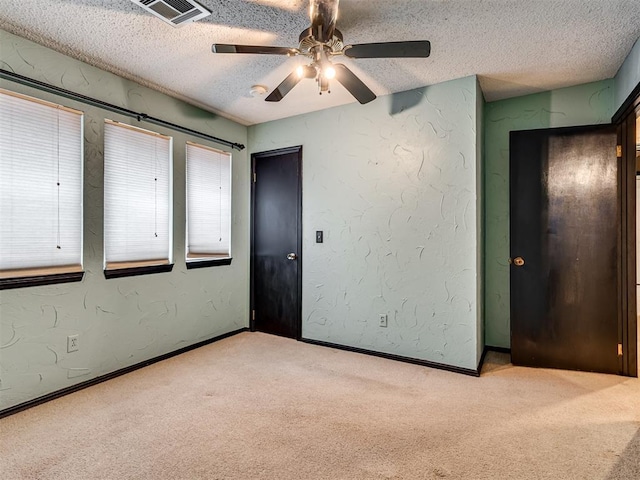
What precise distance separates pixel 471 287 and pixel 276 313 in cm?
219

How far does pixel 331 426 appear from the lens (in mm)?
2170

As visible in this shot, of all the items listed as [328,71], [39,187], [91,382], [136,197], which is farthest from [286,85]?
[91,382]

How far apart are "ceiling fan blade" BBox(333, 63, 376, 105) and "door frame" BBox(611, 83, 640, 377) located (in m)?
2.18

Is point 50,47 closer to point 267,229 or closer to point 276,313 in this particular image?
Result: point 267,229

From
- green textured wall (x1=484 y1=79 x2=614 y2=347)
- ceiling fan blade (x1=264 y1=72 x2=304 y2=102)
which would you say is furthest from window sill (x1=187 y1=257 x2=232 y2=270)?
green textured wall (x1=484 y1=79 x2=614 y2=347)

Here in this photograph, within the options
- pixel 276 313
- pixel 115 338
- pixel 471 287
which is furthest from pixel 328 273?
pixel 115 338

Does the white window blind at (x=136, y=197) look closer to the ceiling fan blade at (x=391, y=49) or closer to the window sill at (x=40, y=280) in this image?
the window sill at (x=40, y=280)

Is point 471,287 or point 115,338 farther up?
point 471,287

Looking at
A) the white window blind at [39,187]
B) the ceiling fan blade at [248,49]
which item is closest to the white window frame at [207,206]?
the white window blind at [39,187]

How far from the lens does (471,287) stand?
2.98 meters

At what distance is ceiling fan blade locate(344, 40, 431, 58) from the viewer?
179cm

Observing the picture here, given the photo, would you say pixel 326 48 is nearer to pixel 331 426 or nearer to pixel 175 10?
pixel 175 10

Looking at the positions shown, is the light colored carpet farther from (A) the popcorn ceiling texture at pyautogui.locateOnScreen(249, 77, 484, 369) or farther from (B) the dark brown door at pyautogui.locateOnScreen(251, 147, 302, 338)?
(B) the dark brown door at pyautogui.locateOnScreen(251, 147, 302, 338)

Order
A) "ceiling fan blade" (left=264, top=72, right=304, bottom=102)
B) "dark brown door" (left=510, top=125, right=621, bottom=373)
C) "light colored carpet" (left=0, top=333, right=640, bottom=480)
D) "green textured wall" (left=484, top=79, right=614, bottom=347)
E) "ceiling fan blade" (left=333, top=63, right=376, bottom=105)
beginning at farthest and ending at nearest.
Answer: "green textured wall" (left=484, top=79, right=614, bottom=347), "dark brown door" (left=510, top=125, right=621, bottom=373), "ceiling fan blade" (left=264, top=72, right=304, bottom=102), "ceiling fan blade" (left=333, top=63, right=376, bottom=105), "light colored carpet" (left=0, top=333, right=640, bottom=480)
